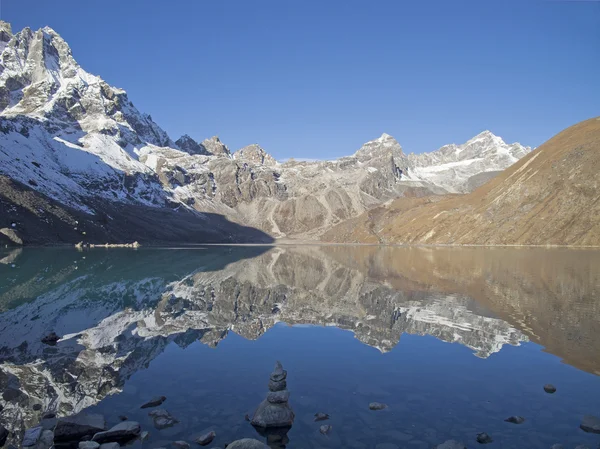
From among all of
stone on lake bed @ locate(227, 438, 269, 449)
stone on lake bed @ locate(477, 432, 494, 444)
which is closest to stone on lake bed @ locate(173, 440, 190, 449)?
stone on lake bed @ locate(227, 438, 269, 449)

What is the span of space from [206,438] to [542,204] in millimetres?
156605

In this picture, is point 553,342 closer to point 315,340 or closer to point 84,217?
point 315,340

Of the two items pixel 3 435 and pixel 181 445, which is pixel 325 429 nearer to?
pixel 181 445

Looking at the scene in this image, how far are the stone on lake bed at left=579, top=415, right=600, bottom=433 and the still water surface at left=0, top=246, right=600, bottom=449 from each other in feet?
1.09

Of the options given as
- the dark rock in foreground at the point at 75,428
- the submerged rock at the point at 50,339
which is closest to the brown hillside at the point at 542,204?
the submerged rock at the point at 50,339

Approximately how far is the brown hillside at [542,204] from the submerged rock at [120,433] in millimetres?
143170

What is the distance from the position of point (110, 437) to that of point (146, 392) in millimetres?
4123

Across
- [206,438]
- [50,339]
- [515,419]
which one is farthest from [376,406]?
[50,339]

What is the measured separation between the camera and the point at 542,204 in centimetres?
14550

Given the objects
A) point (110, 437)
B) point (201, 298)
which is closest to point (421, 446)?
point (110, 437)

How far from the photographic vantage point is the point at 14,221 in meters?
130

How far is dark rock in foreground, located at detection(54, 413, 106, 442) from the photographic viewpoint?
13.1 meters

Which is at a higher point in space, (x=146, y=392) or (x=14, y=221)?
(x=14, y=221)

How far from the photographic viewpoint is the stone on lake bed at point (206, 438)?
12977 millimetres
